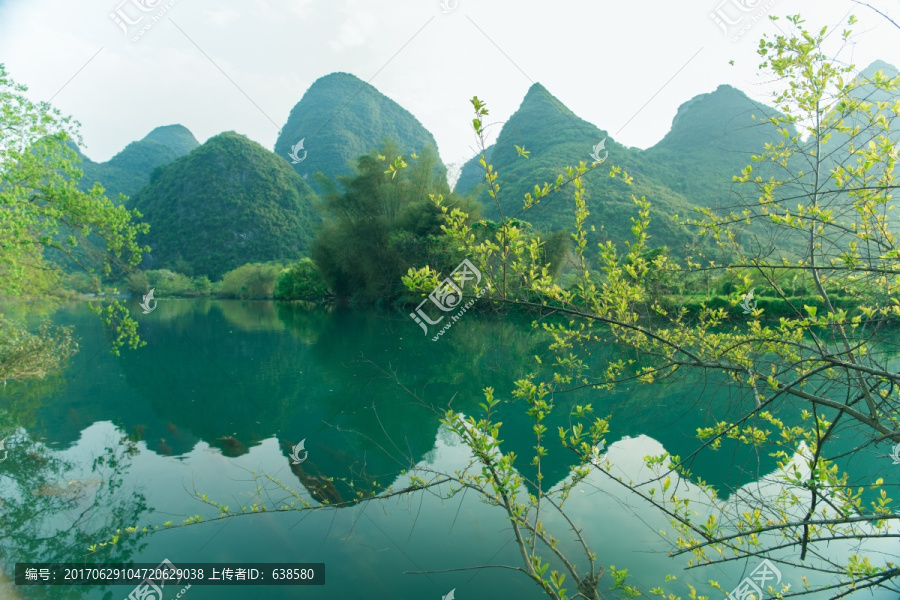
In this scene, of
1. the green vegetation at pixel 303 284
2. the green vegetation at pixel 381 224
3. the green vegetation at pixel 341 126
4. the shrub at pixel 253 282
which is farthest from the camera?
the green vegetation at pixel 341 126

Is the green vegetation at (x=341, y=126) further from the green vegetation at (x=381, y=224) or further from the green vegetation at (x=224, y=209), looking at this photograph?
the green vegetation at (x=381, y=224)

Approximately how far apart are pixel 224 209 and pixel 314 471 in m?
60.1

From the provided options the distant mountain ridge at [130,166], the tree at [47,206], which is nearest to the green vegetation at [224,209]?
the distant mountain ridge at [130,166]

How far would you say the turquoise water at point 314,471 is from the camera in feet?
11.1

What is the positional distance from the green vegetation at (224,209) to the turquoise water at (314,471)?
4707cm

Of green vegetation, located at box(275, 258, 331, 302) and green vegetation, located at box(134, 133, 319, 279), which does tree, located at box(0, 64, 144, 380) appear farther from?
green vegetation, located at box(134, 133, 319, 279)

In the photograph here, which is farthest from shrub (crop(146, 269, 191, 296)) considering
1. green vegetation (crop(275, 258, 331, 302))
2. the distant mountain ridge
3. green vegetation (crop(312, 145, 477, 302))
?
green vegetation (crop(312, 145, 477, 302))

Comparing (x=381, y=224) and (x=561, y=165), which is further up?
(x=561, y=165)

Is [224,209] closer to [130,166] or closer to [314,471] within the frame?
[130,166]

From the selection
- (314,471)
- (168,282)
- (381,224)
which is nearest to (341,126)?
(168,282)

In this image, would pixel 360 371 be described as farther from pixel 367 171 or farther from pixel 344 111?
pixel 344 111

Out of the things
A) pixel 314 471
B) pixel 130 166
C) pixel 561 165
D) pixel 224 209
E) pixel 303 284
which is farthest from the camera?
pixel 130 166

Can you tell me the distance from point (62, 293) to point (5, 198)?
9.82 ft

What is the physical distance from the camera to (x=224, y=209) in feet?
187
